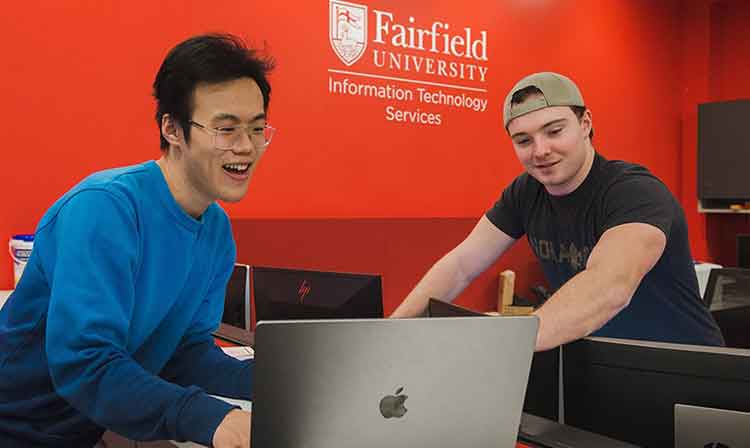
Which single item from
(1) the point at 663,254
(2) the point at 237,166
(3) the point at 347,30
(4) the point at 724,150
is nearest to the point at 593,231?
(1) the point at 663,254

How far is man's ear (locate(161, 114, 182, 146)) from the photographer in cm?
148

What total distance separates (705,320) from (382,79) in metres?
2.37

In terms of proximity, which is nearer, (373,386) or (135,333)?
(373,386)

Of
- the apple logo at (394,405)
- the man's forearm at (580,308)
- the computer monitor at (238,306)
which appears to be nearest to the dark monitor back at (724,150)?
the man's forearm at (580,308)

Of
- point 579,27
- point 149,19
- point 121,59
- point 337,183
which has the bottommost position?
point 337,183

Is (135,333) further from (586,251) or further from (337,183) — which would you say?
(337,183)

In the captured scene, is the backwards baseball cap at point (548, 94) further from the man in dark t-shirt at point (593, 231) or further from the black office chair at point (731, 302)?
the black office chair at point (731, 302)

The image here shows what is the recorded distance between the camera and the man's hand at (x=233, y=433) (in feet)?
3.59

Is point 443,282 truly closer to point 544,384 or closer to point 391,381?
point 544,384

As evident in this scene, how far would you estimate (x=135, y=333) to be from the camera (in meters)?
1.40

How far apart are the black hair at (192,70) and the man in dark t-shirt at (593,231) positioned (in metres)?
0.88

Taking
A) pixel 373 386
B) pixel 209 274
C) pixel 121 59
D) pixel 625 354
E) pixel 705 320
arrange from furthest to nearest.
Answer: pixel 121 59, pixel 705 320, pixel 209 274, pixel 625 354, pixel 373 386

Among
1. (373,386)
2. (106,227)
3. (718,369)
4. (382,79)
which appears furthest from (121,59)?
(718,369)

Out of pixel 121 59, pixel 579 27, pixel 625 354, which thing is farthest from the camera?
pixel 579 27
